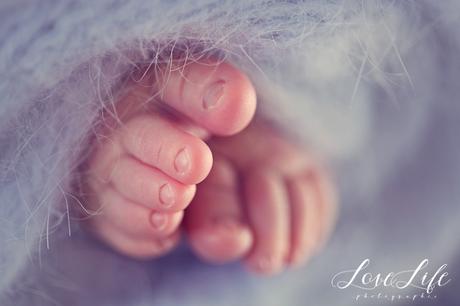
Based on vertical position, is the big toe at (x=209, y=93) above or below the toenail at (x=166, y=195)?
above

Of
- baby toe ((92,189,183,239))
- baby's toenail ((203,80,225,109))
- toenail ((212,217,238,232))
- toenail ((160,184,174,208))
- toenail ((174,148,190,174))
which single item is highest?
baby's toenail ((203,80,225,109))

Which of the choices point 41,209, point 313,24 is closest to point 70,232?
point 41,209

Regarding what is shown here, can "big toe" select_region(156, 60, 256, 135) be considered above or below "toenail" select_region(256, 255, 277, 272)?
above

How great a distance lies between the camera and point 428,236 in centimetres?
34

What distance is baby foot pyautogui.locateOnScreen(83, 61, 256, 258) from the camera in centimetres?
28

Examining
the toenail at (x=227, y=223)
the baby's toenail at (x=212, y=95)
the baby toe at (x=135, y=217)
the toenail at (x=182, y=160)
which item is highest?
the baby's toenail at (x=212, y=95)

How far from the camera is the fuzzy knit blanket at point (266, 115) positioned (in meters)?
0.26

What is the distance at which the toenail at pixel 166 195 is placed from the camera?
282mm

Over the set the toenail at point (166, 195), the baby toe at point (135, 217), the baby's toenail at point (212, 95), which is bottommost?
the baby toe at point (135, 217)

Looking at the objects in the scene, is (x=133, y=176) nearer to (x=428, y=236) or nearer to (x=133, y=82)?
(x=133, y=82)

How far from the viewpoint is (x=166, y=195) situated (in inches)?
11.2

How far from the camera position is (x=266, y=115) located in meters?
0.30

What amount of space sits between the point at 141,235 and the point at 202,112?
7cm

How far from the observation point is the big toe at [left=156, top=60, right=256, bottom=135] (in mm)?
275
